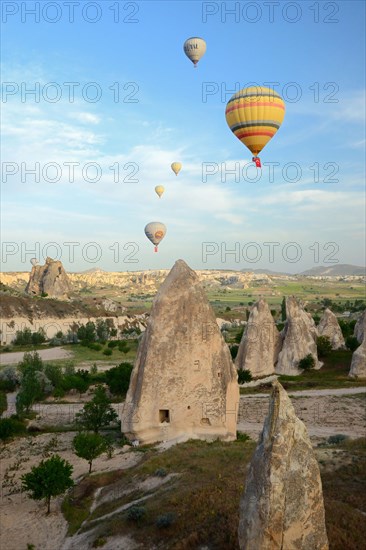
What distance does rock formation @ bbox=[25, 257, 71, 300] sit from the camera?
13412cm

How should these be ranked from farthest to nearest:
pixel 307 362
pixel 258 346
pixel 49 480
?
1. pixel 307 362
2. pixel 258 346
3. pixel 49 480

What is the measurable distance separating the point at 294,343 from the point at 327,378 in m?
3.63

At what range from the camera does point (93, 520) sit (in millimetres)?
14266

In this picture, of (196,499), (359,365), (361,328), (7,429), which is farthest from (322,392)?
(196,499)

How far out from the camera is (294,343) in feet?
131

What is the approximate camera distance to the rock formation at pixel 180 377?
65.0ft

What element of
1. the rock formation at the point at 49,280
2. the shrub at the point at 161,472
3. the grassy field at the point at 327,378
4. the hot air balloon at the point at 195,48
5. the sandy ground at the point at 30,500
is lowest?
the sandy ground at the point at 30,500

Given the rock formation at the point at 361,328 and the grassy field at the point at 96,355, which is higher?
the rock formation at the point at 361,328

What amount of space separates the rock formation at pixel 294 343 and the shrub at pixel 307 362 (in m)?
0.21

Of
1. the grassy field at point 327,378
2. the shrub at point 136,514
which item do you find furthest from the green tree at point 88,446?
the grassy field at point 327,378

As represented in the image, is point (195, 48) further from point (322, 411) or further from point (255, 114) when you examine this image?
point (322, 411)

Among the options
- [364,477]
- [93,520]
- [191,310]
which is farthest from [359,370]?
[93,520]

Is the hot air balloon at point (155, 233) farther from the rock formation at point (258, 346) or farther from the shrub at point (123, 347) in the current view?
the shrub at point (123, 347)

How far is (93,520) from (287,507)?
8004 millimetres
